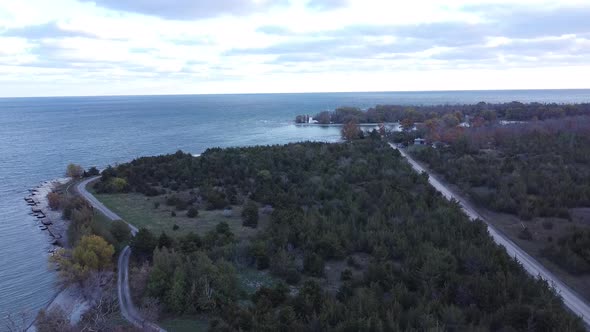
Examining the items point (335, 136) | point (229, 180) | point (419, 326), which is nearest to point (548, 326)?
point (419, 326)

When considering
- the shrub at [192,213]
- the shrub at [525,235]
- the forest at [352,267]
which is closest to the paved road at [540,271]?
the shrub at [525,235]

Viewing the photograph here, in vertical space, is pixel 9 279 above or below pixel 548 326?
below

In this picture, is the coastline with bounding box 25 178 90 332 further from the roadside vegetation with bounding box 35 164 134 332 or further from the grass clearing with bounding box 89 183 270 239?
the grass clearing with bounding box 89 183 270 239

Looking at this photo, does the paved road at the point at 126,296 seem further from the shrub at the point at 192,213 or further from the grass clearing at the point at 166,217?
the shrub at the point at 192,213

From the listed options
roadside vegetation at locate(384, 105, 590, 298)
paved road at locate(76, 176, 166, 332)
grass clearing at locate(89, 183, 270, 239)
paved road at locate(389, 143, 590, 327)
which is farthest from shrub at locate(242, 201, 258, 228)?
roadside vegetation at locate(384, 105, 590, 298)

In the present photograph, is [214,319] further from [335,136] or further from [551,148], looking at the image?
[335,136]

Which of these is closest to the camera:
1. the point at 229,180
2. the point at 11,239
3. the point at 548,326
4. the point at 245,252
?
the point at 548,326
